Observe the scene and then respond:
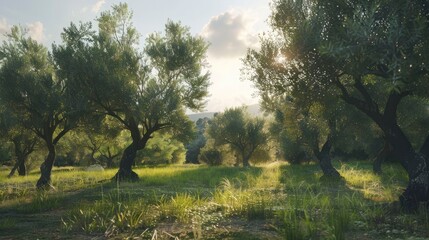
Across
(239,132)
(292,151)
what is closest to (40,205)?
(292,151)

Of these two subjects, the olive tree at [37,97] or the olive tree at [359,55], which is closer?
the olive tree at [359,55]

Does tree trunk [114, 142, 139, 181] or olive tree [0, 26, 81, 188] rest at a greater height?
olive tree [0, 26, 81, 188]

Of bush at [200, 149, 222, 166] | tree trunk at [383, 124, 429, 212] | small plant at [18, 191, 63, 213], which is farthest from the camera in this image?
bush at [200, 149, 222, 166]

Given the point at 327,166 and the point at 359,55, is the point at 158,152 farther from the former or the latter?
the point at 359,55

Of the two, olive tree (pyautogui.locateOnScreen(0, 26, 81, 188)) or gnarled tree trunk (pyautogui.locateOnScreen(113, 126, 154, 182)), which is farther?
gnarled tree trunk (pyautogui.locateOnScreen(113, 126, 154, 182))

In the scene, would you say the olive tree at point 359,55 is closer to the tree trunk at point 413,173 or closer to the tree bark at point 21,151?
the tree trunk at point 413,173

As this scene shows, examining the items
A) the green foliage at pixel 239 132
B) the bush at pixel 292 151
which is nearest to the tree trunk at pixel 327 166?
the bush at pixel 292 151

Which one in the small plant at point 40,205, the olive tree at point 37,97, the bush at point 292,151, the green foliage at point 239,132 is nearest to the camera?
the small plant at point 40,205

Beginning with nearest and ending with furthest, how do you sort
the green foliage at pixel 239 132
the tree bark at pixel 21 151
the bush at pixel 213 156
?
the tree bark at pixel 21 151
the green foliage at pixel 239 132
the bush at pixel 213 156

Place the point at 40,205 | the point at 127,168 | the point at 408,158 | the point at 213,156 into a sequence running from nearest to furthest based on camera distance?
the point at 408,158 < the point at 40,205 < the point at 127,168 < the point at 213,156

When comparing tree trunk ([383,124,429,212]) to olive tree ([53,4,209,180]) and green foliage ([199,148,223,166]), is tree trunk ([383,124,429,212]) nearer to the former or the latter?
olive tree ([53,4,209,180])

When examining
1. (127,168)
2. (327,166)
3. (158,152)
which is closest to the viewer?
(327,166)

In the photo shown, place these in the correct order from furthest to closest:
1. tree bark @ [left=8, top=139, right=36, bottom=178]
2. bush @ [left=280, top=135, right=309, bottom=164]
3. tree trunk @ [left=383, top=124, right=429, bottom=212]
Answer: bush @ [left=280, top=135, right=309, bottom=164], tree bark @ [left=8, top=139, right=36, bottom=178], tree trunk @ [left=383, top=124, right=429, bottom=212]

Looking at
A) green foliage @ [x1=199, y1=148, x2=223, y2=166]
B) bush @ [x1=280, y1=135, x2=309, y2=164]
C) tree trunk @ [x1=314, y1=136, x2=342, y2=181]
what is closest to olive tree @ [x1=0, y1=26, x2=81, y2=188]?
tree trunk @ [x1=314, y1=136, x2=342, y2=181]
